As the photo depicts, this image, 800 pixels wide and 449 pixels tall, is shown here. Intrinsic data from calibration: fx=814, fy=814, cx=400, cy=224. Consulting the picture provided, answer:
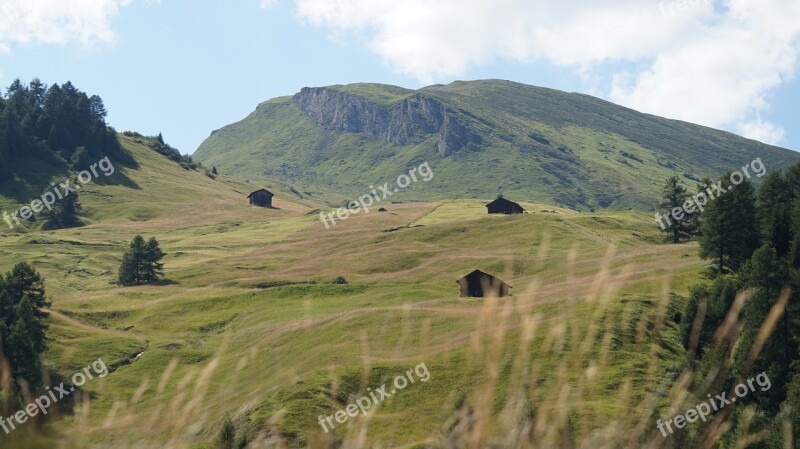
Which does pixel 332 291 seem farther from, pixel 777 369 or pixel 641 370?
pixel 777 369

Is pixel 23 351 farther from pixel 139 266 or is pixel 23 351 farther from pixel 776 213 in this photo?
pixel 776 213

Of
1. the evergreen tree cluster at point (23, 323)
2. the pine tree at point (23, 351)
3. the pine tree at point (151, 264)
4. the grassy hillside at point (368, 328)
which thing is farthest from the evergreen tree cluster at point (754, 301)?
the pine tree at point (151, 264)

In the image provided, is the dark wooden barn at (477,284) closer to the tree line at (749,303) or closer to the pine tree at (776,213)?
the tree line at (749,303)

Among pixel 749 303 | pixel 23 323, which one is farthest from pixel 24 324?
pixel 749 303

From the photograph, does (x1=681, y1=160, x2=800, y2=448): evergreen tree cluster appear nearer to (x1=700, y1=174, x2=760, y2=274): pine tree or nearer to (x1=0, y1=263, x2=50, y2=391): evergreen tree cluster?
(x1=700, y1=174, x2=760, y2=274): pine tree

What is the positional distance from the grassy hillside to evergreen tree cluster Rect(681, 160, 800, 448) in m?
3.80

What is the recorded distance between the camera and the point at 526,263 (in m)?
108

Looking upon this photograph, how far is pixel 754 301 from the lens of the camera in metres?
58.8

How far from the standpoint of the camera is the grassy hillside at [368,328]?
48500 mm

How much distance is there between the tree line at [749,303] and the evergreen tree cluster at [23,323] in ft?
169

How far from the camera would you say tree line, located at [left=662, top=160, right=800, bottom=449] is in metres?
32.7

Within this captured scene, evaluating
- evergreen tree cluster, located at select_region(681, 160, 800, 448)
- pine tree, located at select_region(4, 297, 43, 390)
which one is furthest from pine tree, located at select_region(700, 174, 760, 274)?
pine tree, located at select_region(4, 297, 43, 390)

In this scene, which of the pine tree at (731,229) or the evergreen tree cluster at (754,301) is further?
the pine tree at (731,229)

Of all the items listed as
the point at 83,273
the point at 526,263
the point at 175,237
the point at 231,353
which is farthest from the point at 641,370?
the point at 175,237
